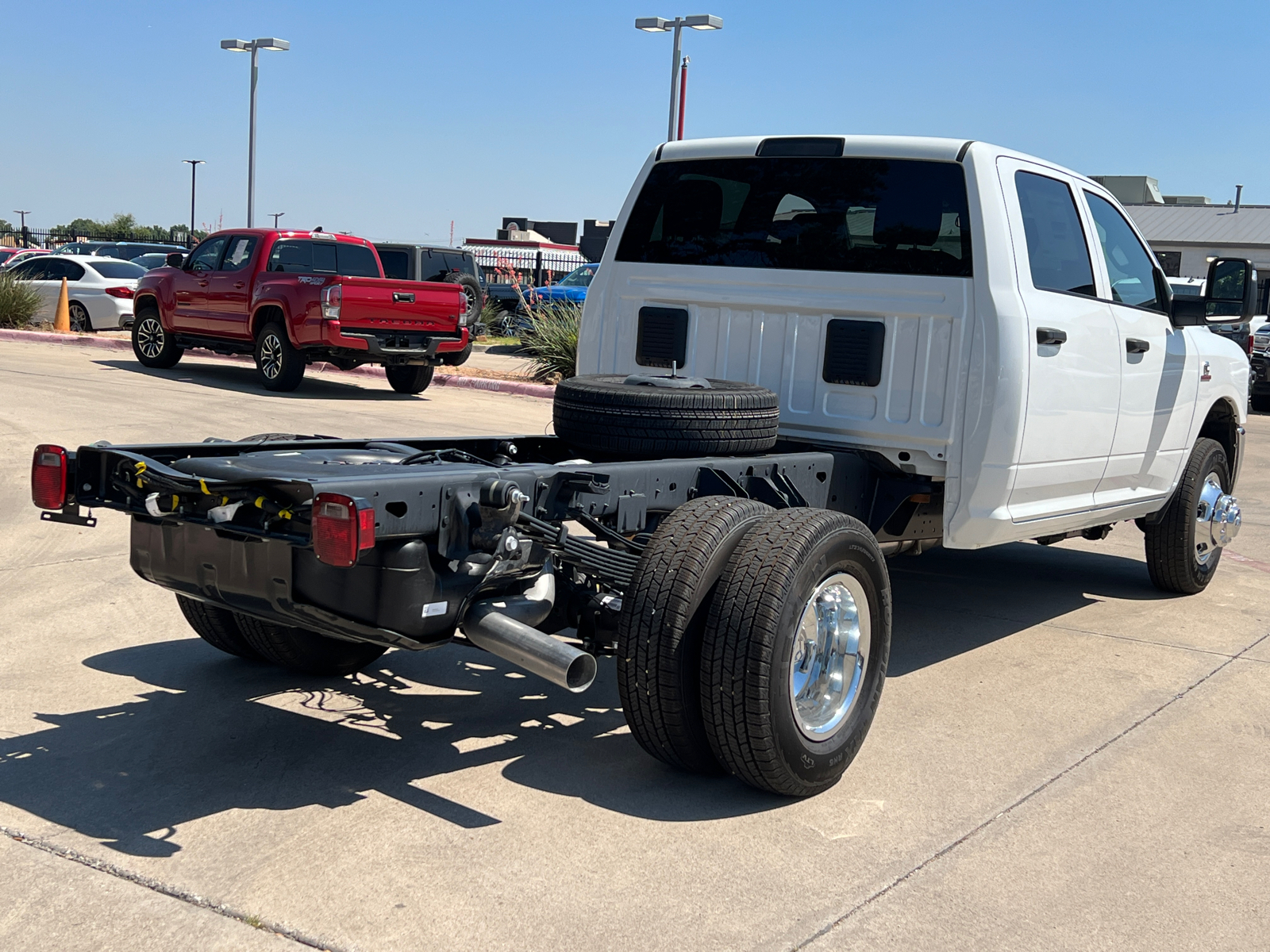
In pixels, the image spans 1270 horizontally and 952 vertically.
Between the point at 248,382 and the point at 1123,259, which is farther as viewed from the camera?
the point at 248,382

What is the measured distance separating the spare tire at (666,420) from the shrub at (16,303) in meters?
19.1

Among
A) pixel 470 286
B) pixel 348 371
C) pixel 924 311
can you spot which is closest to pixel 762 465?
pixel 924 311

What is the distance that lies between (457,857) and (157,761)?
121cm

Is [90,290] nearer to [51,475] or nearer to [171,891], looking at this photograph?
[51,475]

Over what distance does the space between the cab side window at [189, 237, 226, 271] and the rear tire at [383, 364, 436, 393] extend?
8.72 ft

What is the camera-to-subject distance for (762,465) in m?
4.55

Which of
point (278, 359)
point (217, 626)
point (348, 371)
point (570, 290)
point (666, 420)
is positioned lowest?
point (217, 626)

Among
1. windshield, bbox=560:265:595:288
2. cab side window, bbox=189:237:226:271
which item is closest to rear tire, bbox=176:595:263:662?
cab side window, bbox=189:237:226:271

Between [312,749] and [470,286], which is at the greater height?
[470,286]

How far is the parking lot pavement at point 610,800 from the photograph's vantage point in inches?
128

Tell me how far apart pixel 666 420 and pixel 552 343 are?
13.5 m

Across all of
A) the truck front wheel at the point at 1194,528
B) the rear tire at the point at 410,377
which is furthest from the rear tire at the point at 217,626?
the rear tire at the point at 410,377

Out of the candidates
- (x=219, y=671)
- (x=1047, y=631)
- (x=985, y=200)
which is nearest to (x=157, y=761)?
(x=219, y=671)

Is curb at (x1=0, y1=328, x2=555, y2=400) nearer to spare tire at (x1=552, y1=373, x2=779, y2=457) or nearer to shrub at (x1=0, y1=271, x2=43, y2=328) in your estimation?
shrub at (x1=0, y1=271, x2=43, y2=328)
